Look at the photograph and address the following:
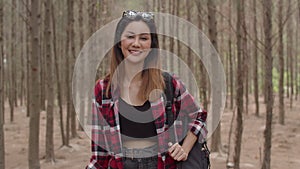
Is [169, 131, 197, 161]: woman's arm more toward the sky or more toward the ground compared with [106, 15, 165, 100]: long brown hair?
more toward the ground

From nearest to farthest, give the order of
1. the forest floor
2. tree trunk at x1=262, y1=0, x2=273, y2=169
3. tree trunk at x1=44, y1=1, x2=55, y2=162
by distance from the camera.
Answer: tree trunk at x1=262, y1=0, x2=273, y2=169 → tree trunk at x1=44, y1=1, x2=55, y2=162 → the forest floor

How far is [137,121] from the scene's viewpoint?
1614mm

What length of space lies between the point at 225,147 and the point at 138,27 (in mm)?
7879

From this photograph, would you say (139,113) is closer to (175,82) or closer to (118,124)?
(118,124)

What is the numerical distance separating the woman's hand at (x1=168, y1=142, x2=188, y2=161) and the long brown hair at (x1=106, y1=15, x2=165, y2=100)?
0.73ft

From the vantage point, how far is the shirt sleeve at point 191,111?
62.9 inches

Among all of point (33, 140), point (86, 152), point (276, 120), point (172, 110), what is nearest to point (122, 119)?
point (172, 110)

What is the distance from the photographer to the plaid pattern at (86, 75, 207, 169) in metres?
1.60

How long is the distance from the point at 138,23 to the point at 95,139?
0.53 meters

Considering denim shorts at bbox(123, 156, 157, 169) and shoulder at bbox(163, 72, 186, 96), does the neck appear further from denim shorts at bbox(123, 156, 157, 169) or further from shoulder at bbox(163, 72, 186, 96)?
denim shorts at bbox(123, 156, 157, 169)

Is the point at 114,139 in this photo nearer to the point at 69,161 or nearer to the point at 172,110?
the point at 172,110

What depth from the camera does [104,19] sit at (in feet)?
36.7

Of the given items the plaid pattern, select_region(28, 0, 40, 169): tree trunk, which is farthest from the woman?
select_region(28, 0, 40, 169): tree trunk

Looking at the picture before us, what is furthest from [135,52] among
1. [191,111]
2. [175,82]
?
[191,111]
